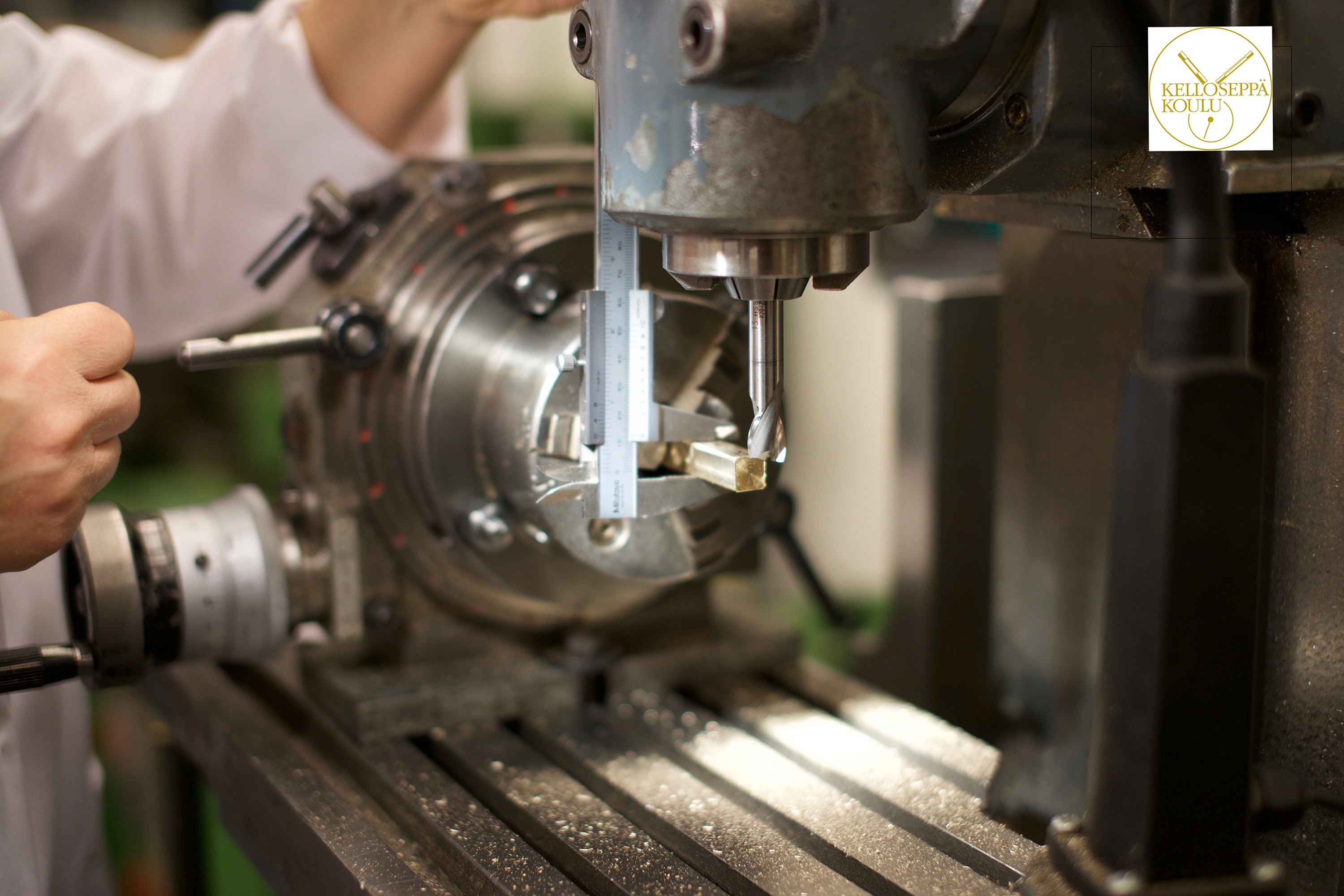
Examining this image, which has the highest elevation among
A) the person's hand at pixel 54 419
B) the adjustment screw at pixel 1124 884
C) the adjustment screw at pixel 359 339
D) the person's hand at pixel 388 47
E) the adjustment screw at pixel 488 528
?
the person's hand at pixel 388 47

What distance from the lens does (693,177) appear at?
0.53 meters

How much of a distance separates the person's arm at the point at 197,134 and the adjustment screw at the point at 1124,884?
83 centimetres

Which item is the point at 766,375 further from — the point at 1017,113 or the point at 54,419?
the point at 54,419

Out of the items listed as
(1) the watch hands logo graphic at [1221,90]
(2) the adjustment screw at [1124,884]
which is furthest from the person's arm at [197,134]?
(2) the adjustment screw at [1124,884]

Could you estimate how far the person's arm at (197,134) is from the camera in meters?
1.03

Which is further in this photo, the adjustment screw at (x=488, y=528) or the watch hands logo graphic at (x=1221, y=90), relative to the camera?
the adjustment screw at (x=488, y=528)

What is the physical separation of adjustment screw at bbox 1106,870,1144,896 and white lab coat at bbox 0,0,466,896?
0.85 meters

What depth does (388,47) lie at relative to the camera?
1.04 meters

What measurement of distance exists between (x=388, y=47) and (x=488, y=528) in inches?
19.1

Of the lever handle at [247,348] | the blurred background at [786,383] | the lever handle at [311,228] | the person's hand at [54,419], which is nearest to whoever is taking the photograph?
the person's hand at [54,419]

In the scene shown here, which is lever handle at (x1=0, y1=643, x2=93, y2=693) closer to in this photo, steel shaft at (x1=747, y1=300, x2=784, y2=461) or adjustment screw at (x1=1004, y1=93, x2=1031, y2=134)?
steel shaft at (x1=747, y1=300, x2=784, y2=461)

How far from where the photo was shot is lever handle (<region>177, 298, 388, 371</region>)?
802mm

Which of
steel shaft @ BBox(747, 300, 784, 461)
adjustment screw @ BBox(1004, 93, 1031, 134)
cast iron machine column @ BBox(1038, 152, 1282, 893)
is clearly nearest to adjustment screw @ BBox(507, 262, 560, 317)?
steel shaft @ BBox(747, 300, 784, 461)

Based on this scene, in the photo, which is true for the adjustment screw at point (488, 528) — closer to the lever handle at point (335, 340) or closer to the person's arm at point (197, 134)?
the lever handle at point (335, 340)
